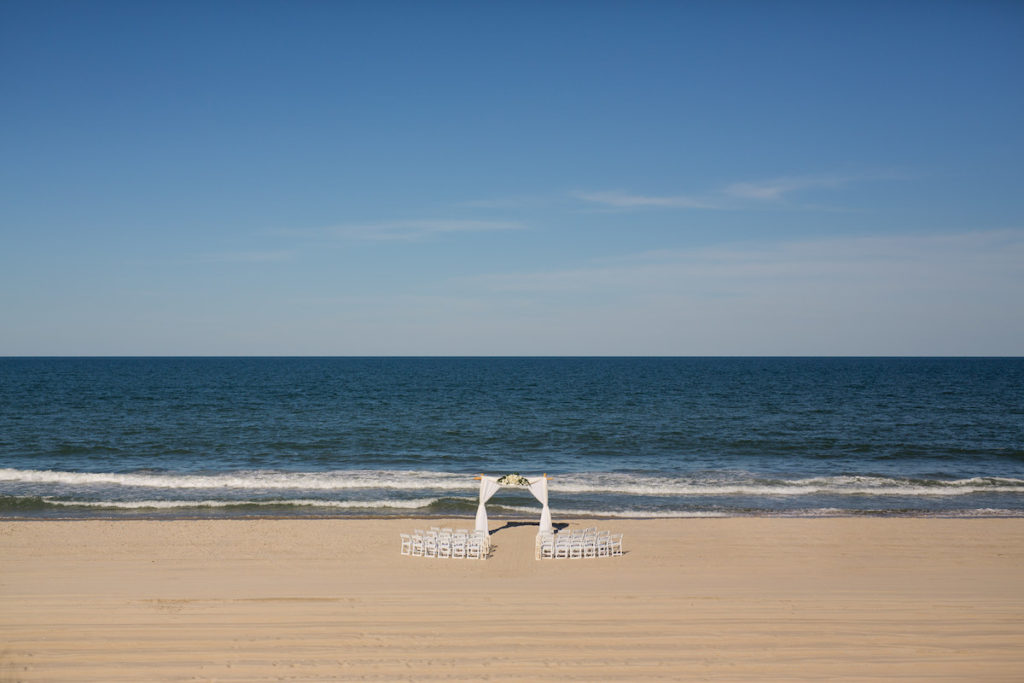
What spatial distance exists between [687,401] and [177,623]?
51.6m

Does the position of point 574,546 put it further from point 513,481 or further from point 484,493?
point 484,493

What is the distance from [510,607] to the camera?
12.6 m

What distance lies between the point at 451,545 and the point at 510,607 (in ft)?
13.4

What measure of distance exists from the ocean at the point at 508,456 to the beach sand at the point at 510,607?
4.38 m

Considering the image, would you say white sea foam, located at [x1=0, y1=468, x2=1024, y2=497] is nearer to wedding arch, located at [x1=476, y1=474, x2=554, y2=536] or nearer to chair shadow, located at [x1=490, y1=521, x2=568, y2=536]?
chair shadow, located at [x1=490, y1=521, x2=568, y2=536]

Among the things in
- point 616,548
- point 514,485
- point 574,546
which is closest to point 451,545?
point 514,485

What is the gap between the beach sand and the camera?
33.4 feet

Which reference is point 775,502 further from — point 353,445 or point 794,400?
point 794,400

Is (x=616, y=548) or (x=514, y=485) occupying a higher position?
(x=514, y=485)

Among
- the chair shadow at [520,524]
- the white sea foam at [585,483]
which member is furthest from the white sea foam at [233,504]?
the chair shadow at [520,524]

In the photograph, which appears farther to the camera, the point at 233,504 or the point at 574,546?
the point at 233,504

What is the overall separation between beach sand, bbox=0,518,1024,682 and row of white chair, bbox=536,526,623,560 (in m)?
0.30

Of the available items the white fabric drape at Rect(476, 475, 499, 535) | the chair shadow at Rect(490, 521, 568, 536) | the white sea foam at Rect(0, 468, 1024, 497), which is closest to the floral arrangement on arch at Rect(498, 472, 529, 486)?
the white fabric drape at Rect(476, 475, 499, 535)

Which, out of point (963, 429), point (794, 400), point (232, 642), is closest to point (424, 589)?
point (232, 642)
